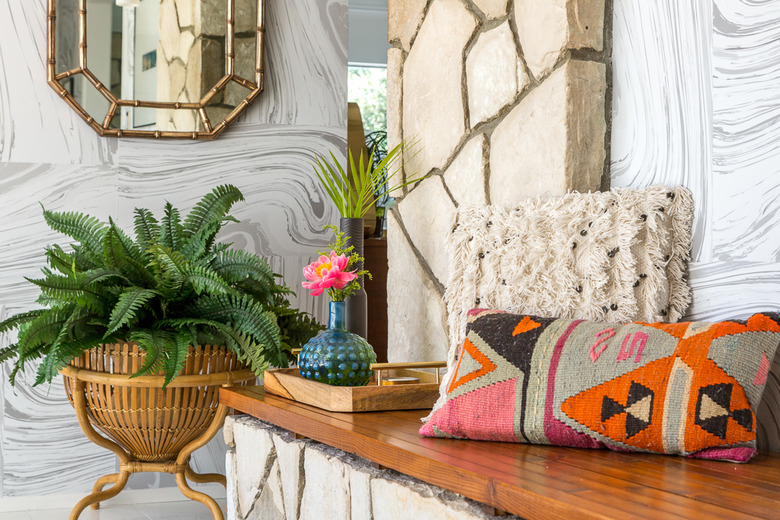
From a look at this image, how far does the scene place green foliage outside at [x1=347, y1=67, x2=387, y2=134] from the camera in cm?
626

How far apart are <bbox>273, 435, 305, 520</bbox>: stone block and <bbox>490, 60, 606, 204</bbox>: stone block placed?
731mm

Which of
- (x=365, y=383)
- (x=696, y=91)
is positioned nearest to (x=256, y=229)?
(x=365, y=383)

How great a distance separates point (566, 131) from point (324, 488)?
2.76 ft

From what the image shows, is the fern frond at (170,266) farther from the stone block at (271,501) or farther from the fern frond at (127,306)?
the stone block at (271,501)

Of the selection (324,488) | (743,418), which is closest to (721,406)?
(743,418)

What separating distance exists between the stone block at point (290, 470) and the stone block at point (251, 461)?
0.15 ft

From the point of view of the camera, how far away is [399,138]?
2340 mm

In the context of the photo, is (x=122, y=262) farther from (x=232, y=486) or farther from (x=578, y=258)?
(x=578, y=258)

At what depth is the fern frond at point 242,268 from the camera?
218 cm

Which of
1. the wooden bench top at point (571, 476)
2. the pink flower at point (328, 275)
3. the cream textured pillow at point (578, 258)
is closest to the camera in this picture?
the wooden bench top at point (571, 476)

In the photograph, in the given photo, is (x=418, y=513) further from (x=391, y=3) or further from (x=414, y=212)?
(x=391, y=3)

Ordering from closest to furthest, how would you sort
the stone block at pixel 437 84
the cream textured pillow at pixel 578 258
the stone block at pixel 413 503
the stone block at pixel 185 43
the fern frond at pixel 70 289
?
the stone block at pixel 413 503
the cream textured pillow at pixel 578 258
the fern frond at pixel 70 289
the stone block at pixel 437 84
the stone block at pixel 185 43

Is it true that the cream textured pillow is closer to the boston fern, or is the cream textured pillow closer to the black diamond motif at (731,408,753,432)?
the black diamond motif at (731,408,753,432)

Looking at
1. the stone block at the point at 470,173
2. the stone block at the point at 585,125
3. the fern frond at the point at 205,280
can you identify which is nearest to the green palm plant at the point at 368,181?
the stone block at the point at 470,173
